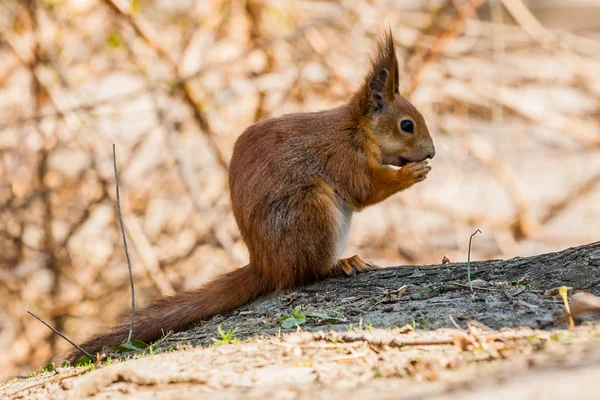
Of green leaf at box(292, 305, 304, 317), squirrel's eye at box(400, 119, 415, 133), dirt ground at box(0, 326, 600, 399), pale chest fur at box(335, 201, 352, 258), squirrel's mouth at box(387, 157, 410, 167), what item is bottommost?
dirt ground at box(0, 326, 600, 399)

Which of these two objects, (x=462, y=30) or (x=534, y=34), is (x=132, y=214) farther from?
(x=534, y=34)

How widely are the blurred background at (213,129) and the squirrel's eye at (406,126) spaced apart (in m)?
3.08

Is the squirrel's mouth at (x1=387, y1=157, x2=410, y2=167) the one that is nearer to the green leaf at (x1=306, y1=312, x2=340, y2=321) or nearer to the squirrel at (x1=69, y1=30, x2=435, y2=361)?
the squirrel at (x1=69, y1=30, x2=435, y2=361)

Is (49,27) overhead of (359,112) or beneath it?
overhead

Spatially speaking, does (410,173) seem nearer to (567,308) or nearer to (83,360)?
(567,308)

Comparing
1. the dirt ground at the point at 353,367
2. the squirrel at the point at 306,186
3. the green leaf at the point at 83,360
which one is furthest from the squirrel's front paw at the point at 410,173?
the green leaf at the point at 83,360

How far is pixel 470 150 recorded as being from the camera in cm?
849

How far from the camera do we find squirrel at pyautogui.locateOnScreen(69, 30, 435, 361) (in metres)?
3.76

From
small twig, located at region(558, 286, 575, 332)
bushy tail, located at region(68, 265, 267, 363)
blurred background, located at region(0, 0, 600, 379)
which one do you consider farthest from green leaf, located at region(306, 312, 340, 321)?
blurred background, located at region(0, 0, 600, 379)

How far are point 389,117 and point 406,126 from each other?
104 mm

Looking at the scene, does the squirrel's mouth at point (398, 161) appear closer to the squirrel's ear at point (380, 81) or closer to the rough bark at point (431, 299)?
the squirrel's ear at point (380, 81)

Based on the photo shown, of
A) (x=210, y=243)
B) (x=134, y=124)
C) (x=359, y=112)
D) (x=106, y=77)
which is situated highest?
(x=106, y=77)

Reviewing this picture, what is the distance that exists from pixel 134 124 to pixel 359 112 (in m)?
4.02

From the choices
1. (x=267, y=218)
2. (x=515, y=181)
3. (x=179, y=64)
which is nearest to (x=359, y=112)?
(x=267, y=218)
